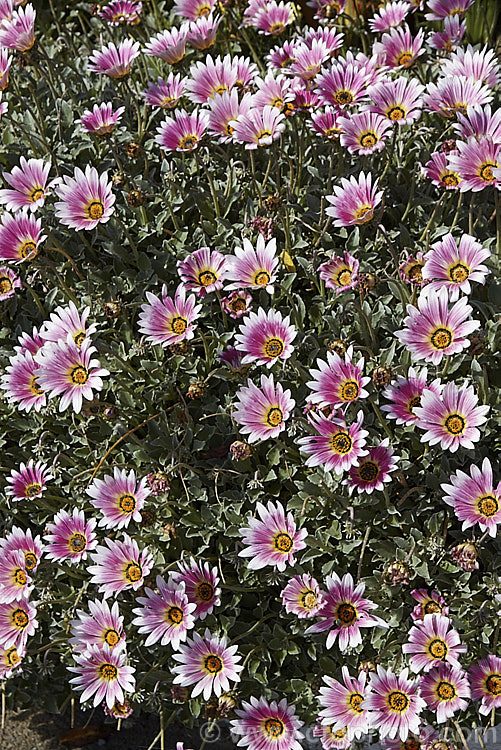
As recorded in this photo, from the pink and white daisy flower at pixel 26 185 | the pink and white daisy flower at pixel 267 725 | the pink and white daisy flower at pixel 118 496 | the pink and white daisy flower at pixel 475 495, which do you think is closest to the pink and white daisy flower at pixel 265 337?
the pink and white daisy flower at pixel 118 496

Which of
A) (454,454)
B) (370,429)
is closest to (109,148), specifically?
(370,429)

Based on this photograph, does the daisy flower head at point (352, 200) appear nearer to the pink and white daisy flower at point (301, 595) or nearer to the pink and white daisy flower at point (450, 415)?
the pink and white daisy flower at point (450, 415)

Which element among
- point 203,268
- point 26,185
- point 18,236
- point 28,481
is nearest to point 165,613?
point 28,481

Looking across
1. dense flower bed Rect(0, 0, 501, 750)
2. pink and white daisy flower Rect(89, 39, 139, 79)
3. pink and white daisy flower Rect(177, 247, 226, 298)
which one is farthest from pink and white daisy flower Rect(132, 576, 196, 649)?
pink and white daisy flower Rect(89, 39, 139, 79)

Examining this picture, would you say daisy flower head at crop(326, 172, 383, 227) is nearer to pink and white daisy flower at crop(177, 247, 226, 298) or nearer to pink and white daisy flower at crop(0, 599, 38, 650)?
pink and white daisy flower at crop(177, 247, 226, 298)

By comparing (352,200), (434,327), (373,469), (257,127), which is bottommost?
(373,469)

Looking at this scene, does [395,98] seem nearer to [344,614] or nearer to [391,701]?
[344,614]

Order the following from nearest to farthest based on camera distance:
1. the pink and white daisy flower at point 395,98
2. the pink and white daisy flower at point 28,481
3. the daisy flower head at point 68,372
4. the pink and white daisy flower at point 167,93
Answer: the daisy flower head at point 68,372 < the pink and white daisy flower at point 28,481 < the pink and white daisy flower at point 395,98 < the pink and white daisy flower at point 167,93

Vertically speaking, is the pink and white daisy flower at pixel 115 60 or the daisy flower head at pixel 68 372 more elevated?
the pink and white daisy flower at pixel 115 60
